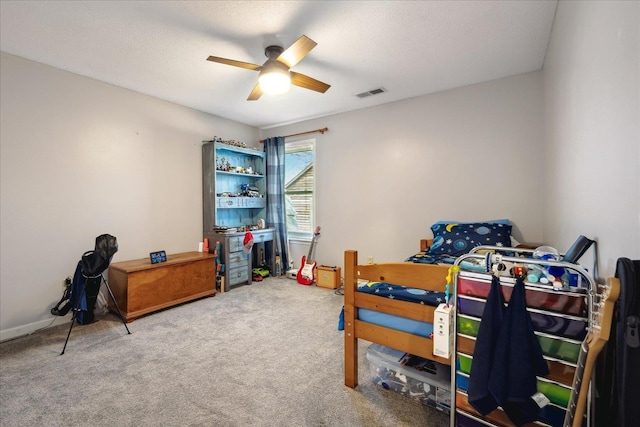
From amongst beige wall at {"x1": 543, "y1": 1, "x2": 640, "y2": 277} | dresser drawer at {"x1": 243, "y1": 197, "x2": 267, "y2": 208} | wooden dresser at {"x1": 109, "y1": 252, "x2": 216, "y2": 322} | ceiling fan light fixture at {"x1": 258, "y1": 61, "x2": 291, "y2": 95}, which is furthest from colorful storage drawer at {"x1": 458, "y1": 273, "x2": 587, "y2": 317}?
dresser drawer at {"x1": 243, "y1": 197, "x2": 267, "y2": 208}

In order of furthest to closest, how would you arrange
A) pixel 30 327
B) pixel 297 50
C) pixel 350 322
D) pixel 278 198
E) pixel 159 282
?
pixel 278 198 → pixel 159 282 → pixel 30 327 → pixel 297 50 → pixel 350 322

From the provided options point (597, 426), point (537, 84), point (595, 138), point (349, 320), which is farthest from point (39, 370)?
point (537, 84)

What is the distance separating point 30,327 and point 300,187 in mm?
3535

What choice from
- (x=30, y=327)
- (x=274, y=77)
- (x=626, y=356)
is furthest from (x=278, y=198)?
(x=626, y=356)

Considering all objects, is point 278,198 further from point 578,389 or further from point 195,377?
point 578,389

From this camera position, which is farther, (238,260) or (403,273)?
(238,260)

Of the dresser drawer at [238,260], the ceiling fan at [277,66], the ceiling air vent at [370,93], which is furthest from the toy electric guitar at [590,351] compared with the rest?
the dresser drawer at [238,260]

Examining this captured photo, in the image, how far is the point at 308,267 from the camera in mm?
4320

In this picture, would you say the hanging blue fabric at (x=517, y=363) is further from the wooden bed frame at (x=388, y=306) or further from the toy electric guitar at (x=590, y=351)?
the wooden bed frame at (x=388, y=306)

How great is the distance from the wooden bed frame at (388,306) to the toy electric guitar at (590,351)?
0.58 meters

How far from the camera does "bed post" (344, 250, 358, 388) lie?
178 centimetres

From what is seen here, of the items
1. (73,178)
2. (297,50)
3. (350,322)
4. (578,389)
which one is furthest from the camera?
(73,178)

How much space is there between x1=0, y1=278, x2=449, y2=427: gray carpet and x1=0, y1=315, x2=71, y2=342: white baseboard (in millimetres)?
97

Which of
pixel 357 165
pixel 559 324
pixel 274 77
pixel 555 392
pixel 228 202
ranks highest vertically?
pixel 274 77
